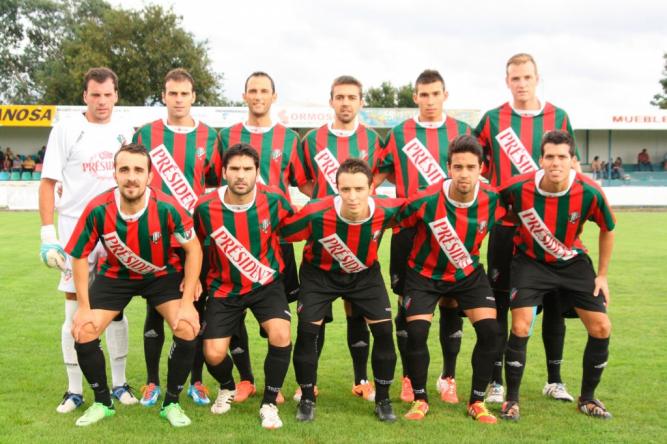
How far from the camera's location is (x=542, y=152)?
160 inches

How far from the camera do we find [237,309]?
4113mm

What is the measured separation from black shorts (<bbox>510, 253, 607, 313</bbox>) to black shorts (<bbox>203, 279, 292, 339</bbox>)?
1.46 meters

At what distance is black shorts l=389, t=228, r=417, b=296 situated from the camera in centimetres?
441

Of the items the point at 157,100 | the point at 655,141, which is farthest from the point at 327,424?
the point at 157,100

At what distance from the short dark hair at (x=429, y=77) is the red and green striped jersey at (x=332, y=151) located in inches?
18.6

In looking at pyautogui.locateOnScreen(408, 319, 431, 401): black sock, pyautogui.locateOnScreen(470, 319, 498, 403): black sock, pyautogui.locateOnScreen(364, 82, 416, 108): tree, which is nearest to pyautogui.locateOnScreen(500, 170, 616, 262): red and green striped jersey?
pyautogui.locateOnScreen(470, 319, 498, 403): black sock

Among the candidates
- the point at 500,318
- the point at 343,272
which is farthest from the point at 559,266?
the point at 343,272

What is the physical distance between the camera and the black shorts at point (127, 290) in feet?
13.3

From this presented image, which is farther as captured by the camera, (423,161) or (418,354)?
(423,161)

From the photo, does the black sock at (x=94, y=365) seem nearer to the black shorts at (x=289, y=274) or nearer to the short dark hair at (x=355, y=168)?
the black shorts at (x=289, y=274)

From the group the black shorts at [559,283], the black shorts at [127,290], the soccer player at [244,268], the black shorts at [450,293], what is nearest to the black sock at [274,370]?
the soccer player at [244,268]

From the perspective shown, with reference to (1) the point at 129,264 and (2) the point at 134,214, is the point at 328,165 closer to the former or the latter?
(2) the point at 134,214

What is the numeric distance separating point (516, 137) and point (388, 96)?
46.0 m

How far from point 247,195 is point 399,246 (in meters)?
1.10
